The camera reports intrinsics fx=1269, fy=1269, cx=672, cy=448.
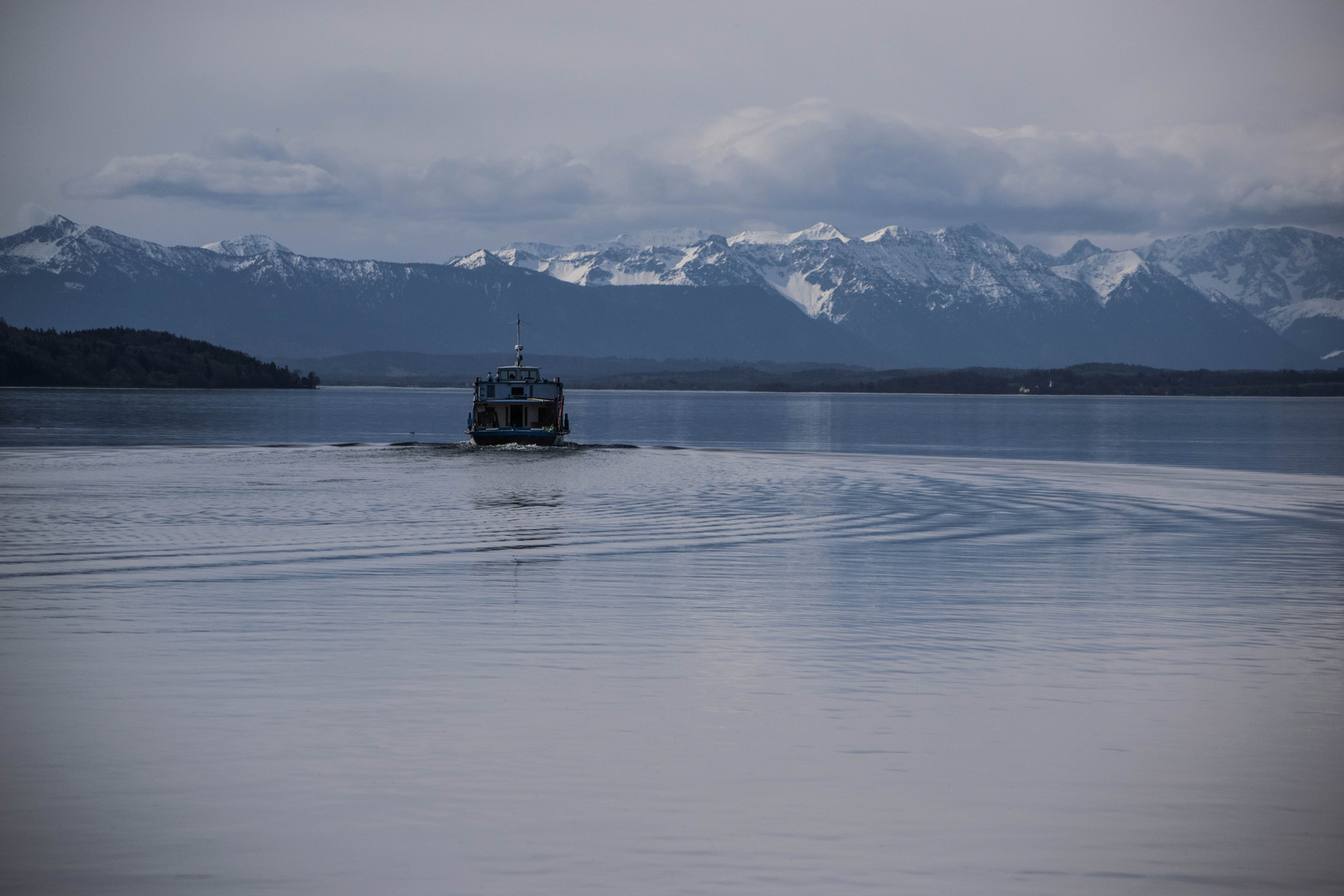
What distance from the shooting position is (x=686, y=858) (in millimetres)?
11969

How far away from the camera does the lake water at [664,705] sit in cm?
1209

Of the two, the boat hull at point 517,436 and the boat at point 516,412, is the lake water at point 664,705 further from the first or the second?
the boat at point 516,412

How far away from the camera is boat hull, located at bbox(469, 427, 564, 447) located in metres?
101

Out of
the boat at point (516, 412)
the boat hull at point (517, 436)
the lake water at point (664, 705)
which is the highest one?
the boat at point (516, 412)

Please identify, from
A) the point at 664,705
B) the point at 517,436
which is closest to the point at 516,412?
the point at 517,436

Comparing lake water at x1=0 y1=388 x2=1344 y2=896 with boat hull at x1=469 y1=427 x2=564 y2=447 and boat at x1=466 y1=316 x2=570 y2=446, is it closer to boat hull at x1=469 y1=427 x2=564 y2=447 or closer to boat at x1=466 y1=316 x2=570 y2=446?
boat hull at x1=469 y1=427 x2=564 y2=447

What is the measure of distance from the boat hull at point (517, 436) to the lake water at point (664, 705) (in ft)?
187

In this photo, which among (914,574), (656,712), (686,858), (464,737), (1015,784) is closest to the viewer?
(686,858)

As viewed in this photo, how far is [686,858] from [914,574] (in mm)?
20284

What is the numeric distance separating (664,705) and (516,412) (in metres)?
89.3

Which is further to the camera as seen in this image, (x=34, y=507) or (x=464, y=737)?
(x=34, y=507)

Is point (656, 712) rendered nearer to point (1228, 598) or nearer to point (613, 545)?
point (1228, 598)

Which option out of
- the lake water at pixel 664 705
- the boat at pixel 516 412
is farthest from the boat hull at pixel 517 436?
the lake water at pixel 664 705

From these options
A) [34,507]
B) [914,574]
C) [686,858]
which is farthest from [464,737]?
[34,507]
